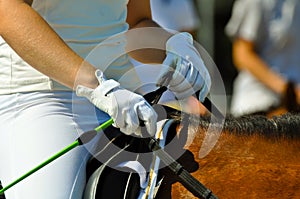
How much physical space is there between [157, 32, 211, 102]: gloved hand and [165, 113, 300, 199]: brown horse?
0.13 meters

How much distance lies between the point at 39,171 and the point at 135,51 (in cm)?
65

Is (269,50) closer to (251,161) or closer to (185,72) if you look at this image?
(185,72)

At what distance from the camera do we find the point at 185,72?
2639mm

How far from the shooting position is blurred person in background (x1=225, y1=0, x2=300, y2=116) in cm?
470

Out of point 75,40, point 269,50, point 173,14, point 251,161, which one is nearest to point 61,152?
point 75,40

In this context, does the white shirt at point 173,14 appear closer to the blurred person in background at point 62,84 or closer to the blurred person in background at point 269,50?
the blurred person in background at point 269,50

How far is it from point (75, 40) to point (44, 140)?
0.35 metres

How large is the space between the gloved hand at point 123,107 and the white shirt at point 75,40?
0.97ft

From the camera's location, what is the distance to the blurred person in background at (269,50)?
15.4 feet

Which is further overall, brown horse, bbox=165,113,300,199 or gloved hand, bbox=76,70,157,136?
brown horse, bbox=165,113,300,199

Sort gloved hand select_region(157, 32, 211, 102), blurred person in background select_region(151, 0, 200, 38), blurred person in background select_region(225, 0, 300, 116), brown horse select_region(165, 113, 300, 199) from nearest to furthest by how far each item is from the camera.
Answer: brown horse select_region(165, 113, 300, 199) → gloved hand select_region(157, 32, 211, 102) → blurred person in background select_region(225, 0, 300, 116) → blurred person in background select_region(151, 0, 200, 38)

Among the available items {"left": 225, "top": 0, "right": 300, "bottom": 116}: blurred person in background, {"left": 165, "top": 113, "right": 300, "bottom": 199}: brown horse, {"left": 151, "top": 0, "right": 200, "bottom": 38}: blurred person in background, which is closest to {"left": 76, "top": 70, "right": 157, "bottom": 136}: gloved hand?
{"left": 165, "top": 113, "right": 300, "bottom": 199}: brown horse

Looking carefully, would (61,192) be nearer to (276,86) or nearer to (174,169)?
(174,169)

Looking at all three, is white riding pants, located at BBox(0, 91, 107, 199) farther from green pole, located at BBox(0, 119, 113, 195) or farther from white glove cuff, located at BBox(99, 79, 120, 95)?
white glove cuff, located at BBox(99, 79, 120, 95)
